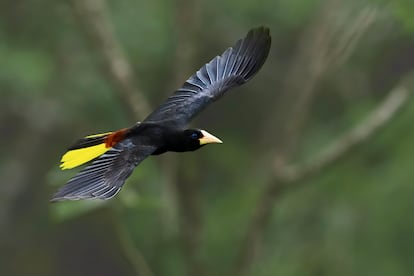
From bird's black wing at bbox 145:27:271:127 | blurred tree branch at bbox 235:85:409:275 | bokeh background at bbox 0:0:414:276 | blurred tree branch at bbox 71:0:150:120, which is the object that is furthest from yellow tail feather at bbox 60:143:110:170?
blurred tree branch at bbox 235:85:409:275

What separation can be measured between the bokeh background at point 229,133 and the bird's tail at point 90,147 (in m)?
2.12

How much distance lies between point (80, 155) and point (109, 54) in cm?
388

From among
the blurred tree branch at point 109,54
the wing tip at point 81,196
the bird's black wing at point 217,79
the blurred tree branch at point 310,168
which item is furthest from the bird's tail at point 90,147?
the blurred tree branch at point 310,168

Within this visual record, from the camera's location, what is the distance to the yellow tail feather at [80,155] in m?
3.47

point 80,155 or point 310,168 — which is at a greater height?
point 310,168

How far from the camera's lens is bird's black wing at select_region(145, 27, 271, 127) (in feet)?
12.3

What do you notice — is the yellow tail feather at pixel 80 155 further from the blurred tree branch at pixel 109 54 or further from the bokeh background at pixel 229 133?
the blurred tree branch at pixel 109 54

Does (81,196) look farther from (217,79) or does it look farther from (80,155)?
(217,79)

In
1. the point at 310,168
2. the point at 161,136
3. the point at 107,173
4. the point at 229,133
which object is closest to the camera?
the point at 107,173

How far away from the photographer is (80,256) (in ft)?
43.1

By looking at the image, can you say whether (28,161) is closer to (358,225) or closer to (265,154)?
(265,154)

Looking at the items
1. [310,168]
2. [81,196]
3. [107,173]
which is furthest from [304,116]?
[81,196]

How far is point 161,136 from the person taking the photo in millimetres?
3453

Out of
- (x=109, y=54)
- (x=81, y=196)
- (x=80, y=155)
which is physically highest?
(x=109, y=54)
